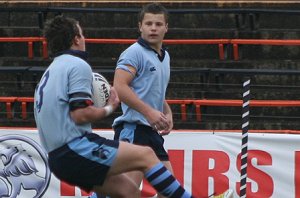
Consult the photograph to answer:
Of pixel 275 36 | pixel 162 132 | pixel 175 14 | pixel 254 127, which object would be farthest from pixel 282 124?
pixel 162 132

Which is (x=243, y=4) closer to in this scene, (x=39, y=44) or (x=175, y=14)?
(x=175, y=14)

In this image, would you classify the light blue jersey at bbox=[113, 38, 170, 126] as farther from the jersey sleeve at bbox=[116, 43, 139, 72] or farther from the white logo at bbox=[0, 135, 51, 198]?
the white logo at bbox=[0, 135, 51, 198]

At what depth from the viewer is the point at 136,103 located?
6.77m

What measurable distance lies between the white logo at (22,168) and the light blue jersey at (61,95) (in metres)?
3.55

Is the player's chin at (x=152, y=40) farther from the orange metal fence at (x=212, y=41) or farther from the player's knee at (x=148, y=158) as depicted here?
the orange metal fence at (x=212, y=41)

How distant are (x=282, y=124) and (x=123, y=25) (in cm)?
349

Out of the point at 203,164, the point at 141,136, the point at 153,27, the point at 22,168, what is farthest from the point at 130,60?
the point at 22,168

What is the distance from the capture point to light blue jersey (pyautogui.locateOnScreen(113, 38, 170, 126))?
23.0ft

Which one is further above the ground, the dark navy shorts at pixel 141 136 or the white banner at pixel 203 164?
the dark navy shorts at pixel 141 136

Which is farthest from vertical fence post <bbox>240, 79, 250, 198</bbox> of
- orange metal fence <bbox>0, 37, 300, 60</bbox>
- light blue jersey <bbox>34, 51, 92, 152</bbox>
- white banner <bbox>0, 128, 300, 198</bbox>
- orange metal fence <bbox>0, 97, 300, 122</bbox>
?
orange metal fence <bbox>0, 37, 300, 60</bbox>

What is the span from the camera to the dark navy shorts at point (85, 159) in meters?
5.96

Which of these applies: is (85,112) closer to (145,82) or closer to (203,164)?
(145,82)

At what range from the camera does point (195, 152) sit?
936 cm

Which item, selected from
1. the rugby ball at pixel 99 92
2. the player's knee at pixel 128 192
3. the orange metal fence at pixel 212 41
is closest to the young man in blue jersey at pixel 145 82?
the player's knee at pixel 128 192
